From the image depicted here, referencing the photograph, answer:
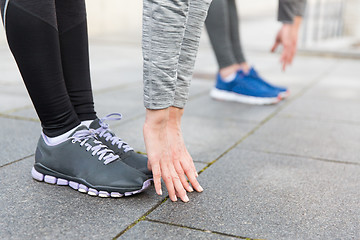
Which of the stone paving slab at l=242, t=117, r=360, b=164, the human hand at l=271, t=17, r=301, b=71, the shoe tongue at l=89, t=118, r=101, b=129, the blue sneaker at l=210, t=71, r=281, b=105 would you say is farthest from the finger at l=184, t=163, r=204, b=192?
the blue sneaker at l=210, t=71, r=281, b=105

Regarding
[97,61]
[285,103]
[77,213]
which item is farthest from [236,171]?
[97,61]

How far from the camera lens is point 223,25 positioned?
309 cm

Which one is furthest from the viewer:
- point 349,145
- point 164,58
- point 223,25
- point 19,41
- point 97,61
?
point 97,61

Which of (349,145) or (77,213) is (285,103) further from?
(77,213)

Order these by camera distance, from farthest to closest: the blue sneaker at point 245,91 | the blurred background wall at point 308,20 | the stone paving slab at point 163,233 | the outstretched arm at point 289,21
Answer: the blurred background wall at point 308,20 < the blue sneaker at point 245,91 < the outstretched arm at point 289,21 < the stone paving slab at point 163,233

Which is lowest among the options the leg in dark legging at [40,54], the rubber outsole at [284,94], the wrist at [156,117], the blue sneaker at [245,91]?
the rubber outsole at [284,94]

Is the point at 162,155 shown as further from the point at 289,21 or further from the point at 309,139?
the point at 289,21

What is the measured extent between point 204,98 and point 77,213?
2020mm

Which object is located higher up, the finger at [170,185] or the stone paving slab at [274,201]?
the finger at [170,185]

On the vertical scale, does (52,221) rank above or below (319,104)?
above

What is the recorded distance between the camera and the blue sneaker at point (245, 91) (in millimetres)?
3122

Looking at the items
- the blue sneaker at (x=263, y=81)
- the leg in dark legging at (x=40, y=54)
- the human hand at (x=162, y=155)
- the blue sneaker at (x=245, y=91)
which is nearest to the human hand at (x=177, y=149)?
the human hand at (x=162, y=155)

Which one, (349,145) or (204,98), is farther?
(204,98)

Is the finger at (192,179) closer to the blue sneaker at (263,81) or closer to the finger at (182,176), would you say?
the finger at (182,176)
